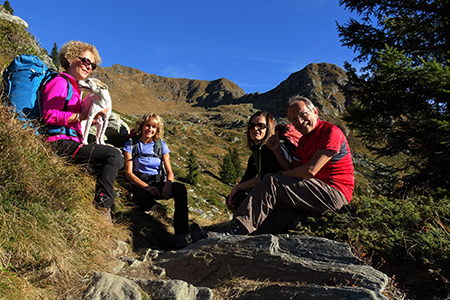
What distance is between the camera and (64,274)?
7.17 ft

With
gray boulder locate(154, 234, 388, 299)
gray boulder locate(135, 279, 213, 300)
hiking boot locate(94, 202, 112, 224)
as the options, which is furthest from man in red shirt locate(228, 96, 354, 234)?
hiking boot locate(94, 202, 112, 224)

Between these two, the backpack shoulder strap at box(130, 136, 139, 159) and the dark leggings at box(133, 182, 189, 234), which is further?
the backpack shoulder strap at box(130, 136, 139, 159)

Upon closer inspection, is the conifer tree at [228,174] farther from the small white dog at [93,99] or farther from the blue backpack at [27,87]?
the blue backpack at [27,87]

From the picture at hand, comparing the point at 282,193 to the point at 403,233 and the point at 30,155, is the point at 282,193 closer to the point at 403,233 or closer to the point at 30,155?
the point at 403,233

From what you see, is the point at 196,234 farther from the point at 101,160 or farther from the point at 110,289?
the point at 110,289

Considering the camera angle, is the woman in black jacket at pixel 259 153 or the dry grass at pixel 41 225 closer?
the dry grass at pixel 41 225

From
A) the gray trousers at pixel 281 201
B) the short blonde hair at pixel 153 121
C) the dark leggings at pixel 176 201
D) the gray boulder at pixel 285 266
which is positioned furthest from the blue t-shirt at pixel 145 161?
the gray trousers at pixel 281 201

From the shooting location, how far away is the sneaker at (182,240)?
4.30 meters

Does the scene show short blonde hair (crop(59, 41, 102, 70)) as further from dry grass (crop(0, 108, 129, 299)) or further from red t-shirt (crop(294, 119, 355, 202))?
red t-shirt (crop(294, 119, 355, 202))

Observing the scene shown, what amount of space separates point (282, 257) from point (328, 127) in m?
2.07

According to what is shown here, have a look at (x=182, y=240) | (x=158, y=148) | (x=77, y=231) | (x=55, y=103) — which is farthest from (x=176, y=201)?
(x=55, y=103)

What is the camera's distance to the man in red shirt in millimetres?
3697

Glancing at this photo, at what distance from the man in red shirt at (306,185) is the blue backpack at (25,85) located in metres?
3.23

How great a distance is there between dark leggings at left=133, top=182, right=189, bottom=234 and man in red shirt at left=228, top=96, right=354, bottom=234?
899 millimetres
